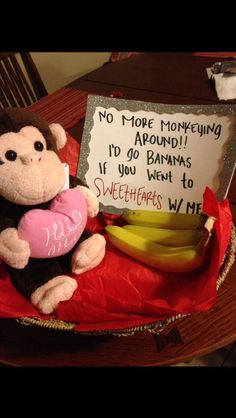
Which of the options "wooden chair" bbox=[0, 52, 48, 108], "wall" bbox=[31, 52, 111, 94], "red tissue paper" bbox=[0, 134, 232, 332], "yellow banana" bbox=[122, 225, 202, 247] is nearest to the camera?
"red tissue paper" bbox=[0, 134, 232, 332]

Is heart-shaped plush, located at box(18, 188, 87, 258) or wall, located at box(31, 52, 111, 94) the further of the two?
wall, located at box(31, 52, 111, 94)

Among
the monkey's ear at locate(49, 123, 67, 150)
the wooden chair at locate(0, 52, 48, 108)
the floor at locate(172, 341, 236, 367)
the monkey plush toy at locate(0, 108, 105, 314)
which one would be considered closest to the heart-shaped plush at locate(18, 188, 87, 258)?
the monkey plush toy at locate(0, 108, 105, 314)

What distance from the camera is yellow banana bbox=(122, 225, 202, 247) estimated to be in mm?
619

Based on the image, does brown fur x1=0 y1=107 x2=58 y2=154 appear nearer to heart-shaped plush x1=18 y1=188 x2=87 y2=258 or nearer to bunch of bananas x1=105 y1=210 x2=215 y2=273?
heart-shaped plush x1=18 y1=188 x2=87 y2=258

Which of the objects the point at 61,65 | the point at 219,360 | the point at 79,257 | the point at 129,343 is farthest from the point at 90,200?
the point at 61,65

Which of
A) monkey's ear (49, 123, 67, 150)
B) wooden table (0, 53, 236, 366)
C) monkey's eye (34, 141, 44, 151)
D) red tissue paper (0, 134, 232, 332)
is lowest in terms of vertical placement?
wooden table (0, 53, 236, 366)

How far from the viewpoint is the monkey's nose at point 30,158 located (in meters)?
0.53

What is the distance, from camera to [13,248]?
535 millimetres

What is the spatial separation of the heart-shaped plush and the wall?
1892 millimetres

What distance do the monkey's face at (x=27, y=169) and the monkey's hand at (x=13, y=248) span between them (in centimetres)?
5

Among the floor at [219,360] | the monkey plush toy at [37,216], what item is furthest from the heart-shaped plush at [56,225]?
the floor at [219,360]

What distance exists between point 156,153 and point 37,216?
288 millimetres

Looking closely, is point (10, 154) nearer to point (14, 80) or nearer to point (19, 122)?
point (19, 122)

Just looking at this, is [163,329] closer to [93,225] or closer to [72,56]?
[93,225]
